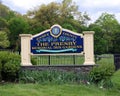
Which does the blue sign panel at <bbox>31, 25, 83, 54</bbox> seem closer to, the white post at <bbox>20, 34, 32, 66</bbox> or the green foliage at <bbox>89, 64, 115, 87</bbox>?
the white post at <bbox>20, 34, 32, 66</bbox>

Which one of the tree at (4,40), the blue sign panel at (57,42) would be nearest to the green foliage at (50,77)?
the blue sign panel at (57,42)

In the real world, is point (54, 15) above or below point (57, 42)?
above

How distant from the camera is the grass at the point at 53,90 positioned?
36.2 ft

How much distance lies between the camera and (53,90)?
11586 millimetres

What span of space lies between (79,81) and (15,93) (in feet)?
10.7

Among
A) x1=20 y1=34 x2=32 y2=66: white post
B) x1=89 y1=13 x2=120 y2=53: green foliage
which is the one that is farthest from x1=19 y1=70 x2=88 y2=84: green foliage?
x1=89 y1=13 x2=120 y2=53: green foliage

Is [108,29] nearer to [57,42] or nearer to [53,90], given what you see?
[57,42]

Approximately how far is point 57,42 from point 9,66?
94.8 inches

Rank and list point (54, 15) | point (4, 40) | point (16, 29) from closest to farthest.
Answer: point (4, 40), point (16, 29), point (54, 15)

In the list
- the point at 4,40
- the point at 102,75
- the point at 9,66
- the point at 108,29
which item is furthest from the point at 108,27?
the point at 9,66

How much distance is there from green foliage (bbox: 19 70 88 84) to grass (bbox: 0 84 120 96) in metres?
0.81

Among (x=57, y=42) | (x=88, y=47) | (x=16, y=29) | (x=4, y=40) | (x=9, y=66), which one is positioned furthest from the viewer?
(x=16, y=29)

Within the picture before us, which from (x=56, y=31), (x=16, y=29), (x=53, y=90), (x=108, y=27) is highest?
(x=108, y=27)

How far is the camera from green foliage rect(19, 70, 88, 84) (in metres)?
13.3
